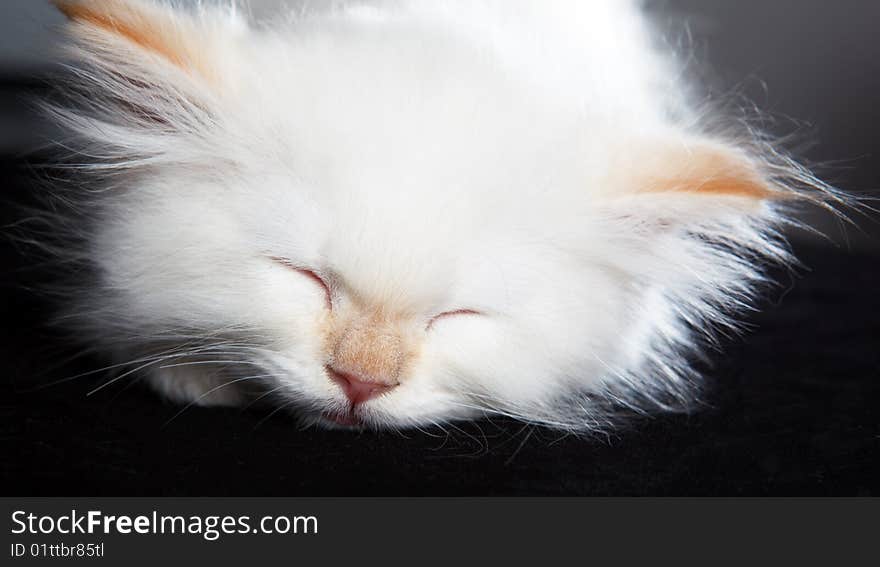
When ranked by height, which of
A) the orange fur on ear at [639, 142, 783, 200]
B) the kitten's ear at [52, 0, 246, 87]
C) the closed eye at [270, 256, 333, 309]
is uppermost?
the kitten's ear at [52, 0, 246, 87]

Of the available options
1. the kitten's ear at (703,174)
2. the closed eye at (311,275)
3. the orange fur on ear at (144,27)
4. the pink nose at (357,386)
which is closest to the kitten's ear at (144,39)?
the orange fur on ear at (144,27)

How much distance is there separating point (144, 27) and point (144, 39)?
0.02 m

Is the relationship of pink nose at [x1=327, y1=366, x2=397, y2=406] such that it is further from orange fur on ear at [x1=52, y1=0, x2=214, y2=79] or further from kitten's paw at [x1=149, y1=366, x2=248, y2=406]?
orange fur on ear at [x1=52, y1=0, x2=214, y2=79]

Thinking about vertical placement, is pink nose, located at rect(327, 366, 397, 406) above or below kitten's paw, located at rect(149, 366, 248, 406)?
below

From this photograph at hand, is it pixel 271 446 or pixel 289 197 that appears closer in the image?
pixel 289 197

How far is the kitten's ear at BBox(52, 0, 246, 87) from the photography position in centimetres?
119

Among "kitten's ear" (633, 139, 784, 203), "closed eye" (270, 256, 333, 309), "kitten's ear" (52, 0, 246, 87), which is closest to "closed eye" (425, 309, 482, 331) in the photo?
"closed eye" (270, 256, 333, 309)

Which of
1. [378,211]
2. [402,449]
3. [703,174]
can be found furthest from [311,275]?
[703,174]

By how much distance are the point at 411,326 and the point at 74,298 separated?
0.66 m

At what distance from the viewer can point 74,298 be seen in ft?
5.09

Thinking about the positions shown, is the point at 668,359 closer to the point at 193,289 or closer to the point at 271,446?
the point at 271,446
